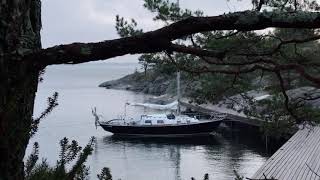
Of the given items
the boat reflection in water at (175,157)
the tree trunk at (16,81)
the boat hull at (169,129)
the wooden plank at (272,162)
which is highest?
the tree trunk at (16,81)

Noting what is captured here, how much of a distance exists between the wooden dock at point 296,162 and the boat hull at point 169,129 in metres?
15.7

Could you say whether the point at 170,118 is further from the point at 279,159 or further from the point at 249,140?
the point at 279,159

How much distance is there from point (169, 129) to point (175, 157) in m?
8.44

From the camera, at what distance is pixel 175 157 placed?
34594 millimetres

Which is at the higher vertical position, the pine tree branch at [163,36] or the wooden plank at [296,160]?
the pine tree branch at [163,36]

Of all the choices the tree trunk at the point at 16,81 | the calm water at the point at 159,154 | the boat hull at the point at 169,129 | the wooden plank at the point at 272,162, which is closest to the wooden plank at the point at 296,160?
the wooden plank at the point at 272,162

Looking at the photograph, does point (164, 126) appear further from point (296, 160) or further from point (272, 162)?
point (296, 160)

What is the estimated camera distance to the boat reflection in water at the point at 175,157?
2794 centimetres

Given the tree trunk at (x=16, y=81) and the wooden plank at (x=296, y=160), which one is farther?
the wooden plank at (x=296, y=160)

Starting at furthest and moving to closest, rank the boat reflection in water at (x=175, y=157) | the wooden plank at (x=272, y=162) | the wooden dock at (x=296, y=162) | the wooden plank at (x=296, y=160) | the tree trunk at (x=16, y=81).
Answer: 1. the boat reflection in water at (x=175, y=157)
2. the wooden plank at (x=272, y=162)
3. the wooden plank at (x=296, y=160)
4. the wooden dock at (x=296, y=162)
5. the tree trunk at (x=16, y=81)

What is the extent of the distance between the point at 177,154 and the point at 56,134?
1229 centimetres

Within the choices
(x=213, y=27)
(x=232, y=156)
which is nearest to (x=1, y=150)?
(x=213, y=27)

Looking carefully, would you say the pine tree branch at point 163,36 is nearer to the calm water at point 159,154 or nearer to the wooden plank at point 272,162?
the wooden plank at point 272,162

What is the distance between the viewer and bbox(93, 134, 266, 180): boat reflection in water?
27938mm
